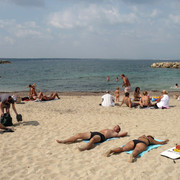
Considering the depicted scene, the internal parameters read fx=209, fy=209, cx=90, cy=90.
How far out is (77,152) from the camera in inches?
223

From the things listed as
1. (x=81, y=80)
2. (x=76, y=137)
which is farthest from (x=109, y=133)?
(x=81, y=80)

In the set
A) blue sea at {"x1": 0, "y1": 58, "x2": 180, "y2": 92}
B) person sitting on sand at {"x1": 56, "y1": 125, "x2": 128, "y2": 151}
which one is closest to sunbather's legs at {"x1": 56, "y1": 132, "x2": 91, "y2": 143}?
person sitting on sand at {"x1": 56, "y1": 125, "x2": 128, "y2": 151}

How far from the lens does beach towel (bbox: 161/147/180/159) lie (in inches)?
192

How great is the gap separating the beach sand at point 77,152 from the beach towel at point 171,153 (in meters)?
0.12

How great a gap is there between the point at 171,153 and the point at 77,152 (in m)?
2.40

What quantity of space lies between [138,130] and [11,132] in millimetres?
4524

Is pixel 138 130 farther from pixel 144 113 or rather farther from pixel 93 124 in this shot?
pixel 144 113

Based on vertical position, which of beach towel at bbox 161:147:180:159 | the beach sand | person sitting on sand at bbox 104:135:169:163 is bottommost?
the beach sand

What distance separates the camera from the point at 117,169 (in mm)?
4508

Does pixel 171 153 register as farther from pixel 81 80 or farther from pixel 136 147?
pixel 81 80

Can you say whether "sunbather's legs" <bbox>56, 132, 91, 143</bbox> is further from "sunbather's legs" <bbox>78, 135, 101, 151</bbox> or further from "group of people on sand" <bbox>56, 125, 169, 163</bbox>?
"sunbather's legs" <bbox>78, 135, 101, 151</bbox>

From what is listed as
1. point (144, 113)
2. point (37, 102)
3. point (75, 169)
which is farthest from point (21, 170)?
point (37, 102)

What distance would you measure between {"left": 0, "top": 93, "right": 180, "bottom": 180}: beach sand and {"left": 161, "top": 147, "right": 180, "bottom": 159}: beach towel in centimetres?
12

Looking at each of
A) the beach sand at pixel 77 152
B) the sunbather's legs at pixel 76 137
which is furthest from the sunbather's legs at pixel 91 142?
the sunbather's legs at pixel 76 137
